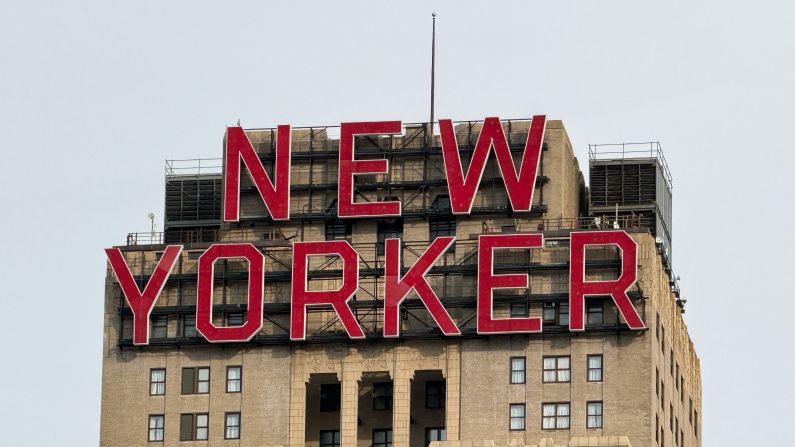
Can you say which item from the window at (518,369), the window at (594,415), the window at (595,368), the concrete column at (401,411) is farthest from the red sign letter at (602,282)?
the concrete column at (401,411)

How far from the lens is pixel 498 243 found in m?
199

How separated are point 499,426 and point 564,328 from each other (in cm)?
770

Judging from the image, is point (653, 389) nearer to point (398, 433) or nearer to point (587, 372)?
point (587, 372)

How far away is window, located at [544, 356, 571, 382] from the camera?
19712 cm

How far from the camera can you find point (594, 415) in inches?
7707

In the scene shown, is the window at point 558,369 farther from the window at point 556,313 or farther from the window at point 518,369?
the window at point 556,313

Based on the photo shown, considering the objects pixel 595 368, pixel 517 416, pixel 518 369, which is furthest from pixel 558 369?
pixel 517 416

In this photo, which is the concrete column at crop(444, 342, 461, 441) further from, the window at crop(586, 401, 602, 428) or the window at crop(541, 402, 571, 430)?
the window at crop(586, 401, 602, 428)

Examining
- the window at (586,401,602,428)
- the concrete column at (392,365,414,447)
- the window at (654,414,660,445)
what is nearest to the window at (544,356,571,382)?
the window at (586,401,602,428)

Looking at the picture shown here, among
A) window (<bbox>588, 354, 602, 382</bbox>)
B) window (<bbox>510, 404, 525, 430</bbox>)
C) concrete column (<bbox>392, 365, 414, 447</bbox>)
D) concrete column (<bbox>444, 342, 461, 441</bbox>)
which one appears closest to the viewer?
window (<bbox>510, 404, 525, 430</bbox>)

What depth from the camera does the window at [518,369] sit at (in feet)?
649

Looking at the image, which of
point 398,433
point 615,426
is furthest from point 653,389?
point 398,433

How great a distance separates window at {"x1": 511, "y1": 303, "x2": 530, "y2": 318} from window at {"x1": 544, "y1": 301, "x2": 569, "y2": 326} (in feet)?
4.16

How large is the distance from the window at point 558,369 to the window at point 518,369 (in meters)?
1.52
